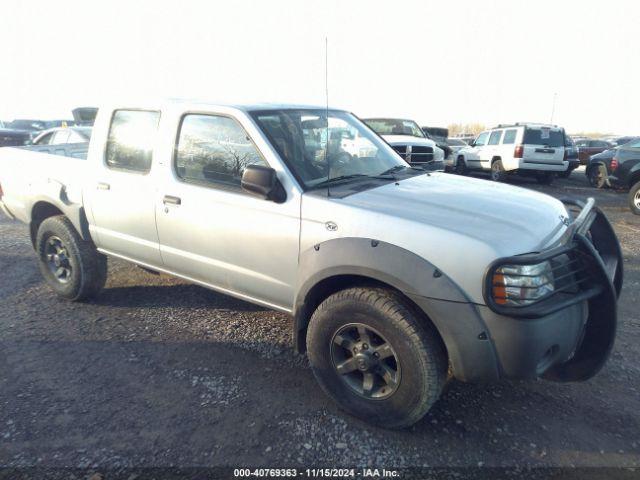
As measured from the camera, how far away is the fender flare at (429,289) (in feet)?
7.51

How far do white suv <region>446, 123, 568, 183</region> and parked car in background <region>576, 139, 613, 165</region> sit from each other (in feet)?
25.2

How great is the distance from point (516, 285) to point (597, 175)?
43.6 feet

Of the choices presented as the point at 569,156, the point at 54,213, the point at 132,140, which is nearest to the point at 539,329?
the point at 132,140

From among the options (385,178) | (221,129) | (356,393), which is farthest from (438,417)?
(221,129)

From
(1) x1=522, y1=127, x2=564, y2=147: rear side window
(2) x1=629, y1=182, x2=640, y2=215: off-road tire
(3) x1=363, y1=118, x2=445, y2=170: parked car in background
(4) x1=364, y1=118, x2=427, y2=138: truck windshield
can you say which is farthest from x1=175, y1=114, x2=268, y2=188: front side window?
(1) x1=522, y1=127, x2=564, y2=147: rear side window

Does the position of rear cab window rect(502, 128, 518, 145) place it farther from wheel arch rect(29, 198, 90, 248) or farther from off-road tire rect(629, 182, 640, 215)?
wheel arch rect(29, 198, 90, 248)

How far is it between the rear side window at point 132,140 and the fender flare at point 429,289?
187 centimetres

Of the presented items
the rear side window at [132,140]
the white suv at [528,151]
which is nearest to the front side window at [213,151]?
the rear side window at [132,140]

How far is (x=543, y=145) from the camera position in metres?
13.2

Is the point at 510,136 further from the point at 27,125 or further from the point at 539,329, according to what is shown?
the point at 27,125

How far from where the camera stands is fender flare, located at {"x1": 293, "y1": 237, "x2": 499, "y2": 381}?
7.51ft

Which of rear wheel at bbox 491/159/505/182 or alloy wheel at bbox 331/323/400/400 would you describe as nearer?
alloy wheel at bbox 331/323/400/400

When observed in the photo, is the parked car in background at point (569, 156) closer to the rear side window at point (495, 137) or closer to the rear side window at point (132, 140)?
the rear side window at point (495, 137)

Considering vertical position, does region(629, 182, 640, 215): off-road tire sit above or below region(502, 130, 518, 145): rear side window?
below
